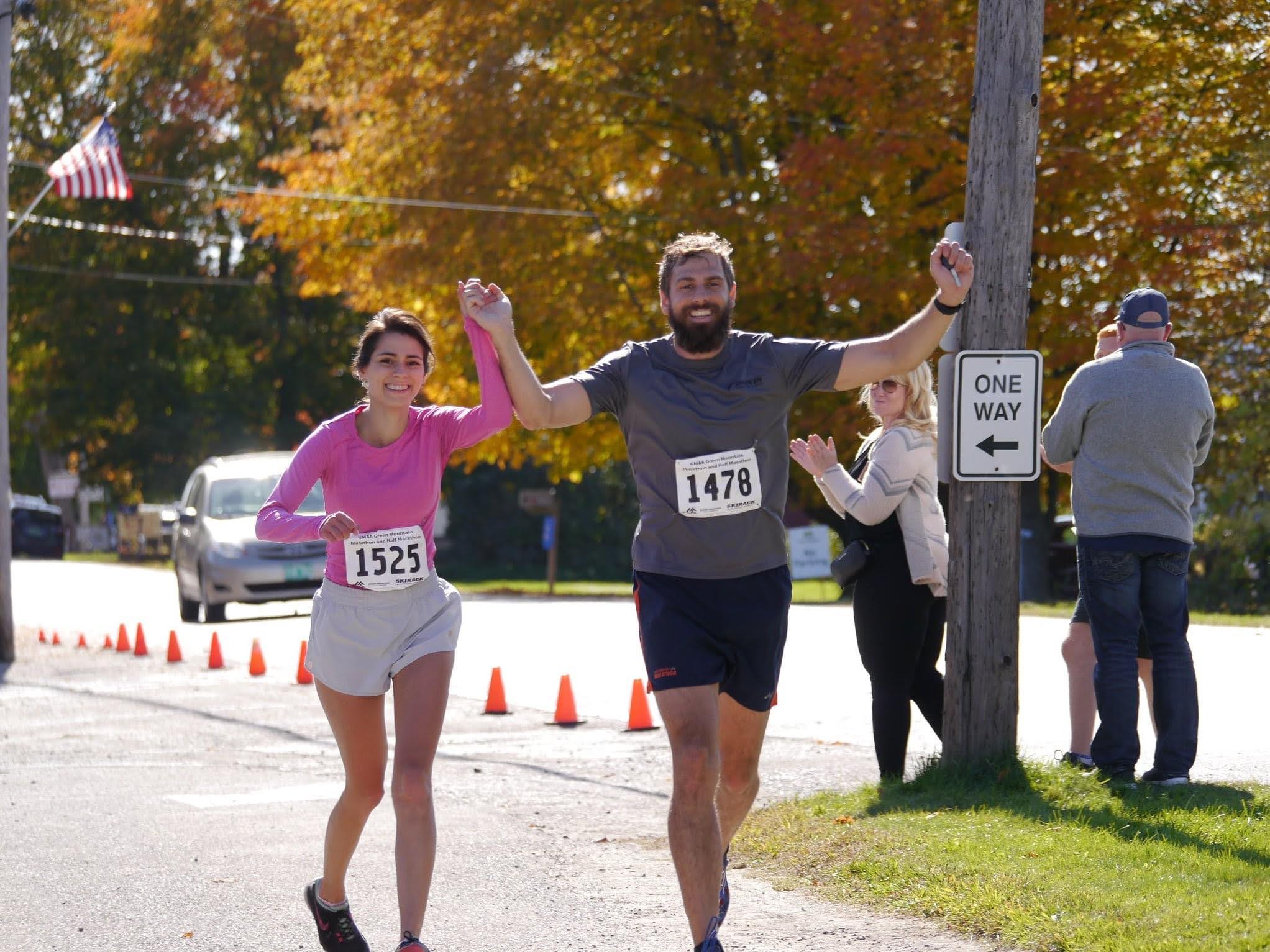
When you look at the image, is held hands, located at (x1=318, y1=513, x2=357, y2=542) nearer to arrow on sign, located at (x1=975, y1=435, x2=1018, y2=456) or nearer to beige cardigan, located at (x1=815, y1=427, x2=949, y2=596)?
beige cardigan, located at (x1=815, y1=427, x2=949, y2=596)

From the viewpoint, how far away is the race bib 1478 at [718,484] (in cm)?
544

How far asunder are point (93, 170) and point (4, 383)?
3.86 meters

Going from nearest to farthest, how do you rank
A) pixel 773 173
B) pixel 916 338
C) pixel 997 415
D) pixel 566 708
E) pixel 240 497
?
1. pixel 916 338
2. pixel 997 415
3. pixel 566 708
4. pixel 240 497
5. pixel 773 173

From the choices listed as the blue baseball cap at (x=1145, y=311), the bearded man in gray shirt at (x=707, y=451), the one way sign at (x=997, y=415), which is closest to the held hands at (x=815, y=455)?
the one way sign at (x=997, y=415)

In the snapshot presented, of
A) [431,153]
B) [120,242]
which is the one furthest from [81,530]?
[431,153]

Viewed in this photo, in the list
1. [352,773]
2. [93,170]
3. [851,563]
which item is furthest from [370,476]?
[93,170]

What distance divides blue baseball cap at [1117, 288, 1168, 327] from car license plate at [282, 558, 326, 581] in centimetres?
1532

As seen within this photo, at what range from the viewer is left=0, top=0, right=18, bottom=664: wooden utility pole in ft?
60.0

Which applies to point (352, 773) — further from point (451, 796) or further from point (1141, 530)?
point (1141, 530)

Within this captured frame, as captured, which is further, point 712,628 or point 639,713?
point 639,713

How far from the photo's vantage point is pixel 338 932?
580cm

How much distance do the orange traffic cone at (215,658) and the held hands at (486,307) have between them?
1166cm

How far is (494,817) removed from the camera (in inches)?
337

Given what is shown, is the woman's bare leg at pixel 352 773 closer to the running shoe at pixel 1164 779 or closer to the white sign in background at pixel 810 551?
the running shoe at pixel 1164 779
